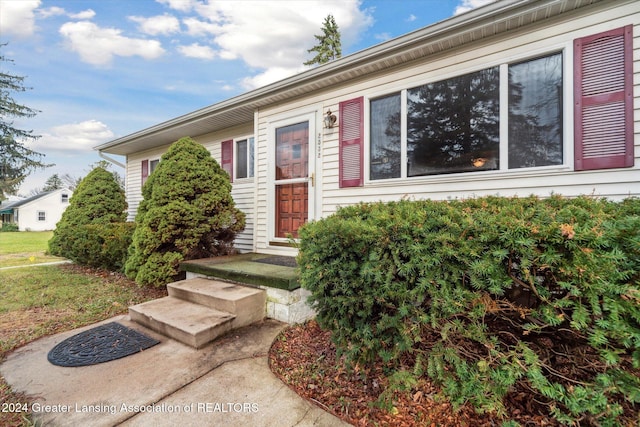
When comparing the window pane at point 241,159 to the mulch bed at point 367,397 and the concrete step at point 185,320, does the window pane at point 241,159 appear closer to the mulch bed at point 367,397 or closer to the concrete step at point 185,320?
the concrete step at point 185,320

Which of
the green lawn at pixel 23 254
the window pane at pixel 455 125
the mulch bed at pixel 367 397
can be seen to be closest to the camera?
the mulch bed at pixel 367 397

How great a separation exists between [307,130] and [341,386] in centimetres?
388

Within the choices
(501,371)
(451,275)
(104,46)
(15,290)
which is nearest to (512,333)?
(501,371)

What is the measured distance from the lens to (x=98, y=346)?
2.48 m

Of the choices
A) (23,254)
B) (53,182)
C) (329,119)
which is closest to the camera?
(329,119)

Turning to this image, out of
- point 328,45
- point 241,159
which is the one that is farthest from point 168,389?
point 328,45

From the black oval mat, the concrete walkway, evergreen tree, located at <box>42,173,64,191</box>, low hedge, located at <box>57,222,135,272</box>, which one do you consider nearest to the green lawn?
low hedge, located at <box>57,222,135,272</box>

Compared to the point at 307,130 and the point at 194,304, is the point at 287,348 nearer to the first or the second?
the point at 194,304

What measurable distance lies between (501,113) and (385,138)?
54.7 inches

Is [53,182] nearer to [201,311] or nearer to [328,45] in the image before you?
[328,45]

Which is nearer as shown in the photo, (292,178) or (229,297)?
(229,297)

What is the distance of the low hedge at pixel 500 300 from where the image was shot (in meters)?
1.13

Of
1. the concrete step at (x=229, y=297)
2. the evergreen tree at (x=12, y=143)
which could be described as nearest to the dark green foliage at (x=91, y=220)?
the concrete step at (x=229, y=297)

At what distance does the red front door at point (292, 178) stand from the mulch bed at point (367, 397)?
8.86 feet
